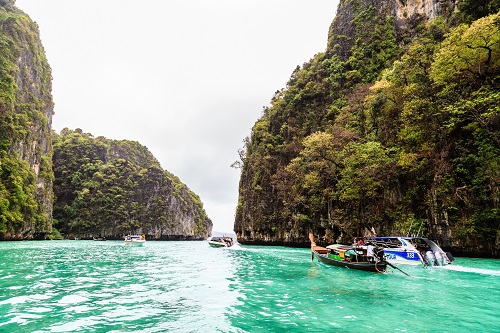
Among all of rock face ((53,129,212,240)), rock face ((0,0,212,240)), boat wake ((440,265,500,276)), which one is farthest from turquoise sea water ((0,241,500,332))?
rock face ((53,129,212,240))

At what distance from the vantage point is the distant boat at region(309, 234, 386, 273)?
13812 mm

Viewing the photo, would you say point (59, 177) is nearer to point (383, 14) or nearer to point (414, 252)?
point (383, 14)

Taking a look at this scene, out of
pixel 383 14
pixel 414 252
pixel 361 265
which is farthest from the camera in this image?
pixel 383 14

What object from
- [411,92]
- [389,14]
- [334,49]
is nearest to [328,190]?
[411,92]

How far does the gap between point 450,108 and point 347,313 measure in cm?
1633

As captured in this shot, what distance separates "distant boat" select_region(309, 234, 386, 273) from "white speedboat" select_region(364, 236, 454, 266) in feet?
4.87

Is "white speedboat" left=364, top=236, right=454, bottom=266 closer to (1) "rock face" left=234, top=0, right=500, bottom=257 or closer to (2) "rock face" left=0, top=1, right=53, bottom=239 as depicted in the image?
(1) "rock face" left=234, top=0, right=500, bottom=257

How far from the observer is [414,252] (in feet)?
51.8

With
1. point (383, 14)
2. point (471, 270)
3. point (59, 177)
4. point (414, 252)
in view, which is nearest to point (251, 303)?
point (471, 270)

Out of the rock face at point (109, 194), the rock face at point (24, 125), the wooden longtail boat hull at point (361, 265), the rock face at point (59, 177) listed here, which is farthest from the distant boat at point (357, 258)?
the rock face at point (109, 194)

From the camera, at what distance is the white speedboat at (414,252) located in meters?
15.3

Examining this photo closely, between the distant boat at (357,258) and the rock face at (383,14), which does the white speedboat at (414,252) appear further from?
the rock face at (383,14)

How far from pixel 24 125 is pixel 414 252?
64.1 meters

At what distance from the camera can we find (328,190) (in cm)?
3070
